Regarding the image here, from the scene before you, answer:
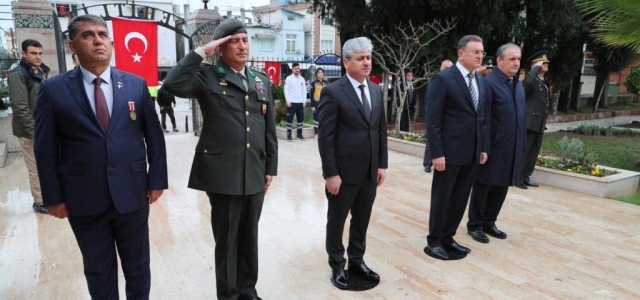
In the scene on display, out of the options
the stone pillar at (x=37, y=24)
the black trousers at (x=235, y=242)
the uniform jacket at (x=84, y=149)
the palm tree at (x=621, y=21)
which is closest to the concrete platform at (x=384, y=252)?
the black trousers at (x=235, y=242)

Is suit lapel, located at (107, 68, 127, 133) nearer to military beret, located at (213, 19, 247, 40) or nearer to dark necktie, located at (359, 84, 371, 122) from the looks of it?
military beret, located at (213, 19, 247, 40)

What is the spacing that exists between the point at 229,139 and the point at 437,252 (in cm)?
213

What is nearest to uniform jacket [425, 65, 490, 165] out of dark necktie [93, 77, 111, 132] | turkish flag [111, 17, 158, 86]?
dark necktie [93, 77, 111, 132]

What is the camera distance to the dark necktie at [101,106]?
2168mm

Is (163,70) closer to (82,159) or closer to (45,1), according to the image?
(45,1)

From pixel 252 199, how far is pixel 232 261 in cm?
40

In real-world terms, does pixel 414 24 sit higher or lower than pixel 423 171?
higher

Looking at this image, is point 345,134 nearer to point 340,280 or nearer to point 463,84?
point 340,280

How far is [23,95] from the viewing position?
172 inches

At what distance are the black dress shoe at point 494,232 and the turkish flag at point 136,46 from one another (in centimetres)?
640

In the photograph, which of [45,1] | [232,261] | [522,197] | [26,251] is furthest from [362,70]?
[45,1]

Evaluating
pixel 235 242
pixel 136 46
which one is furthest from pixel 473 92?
pixel 136 46

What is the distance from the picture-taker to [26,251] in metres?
3.66

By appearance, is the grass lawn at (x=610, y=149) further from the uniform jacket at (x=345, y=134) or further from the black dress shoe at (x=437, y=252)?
the uniform jacket at (x=345, y=134)
